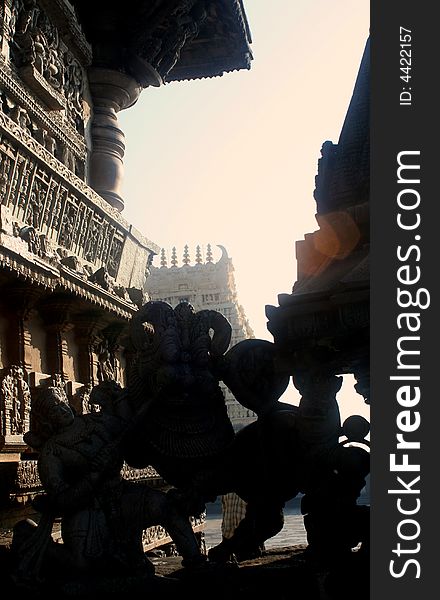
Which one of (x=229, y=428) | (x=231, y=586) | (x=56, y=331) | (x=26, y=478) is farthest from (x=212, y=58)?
(x=231, y=586)

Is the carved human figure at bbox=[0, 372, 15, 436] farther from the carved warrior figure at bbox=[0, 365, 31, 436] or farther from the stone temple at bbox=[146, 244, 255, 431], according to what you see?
the stone temple at bbox=[146, 244, 255, 431]

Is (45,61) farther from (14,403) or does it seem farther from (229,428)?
(229,428)

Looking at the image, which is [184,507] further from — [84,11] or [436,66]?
[84,11]

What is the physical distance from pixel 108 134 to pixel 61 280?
3.49 metres

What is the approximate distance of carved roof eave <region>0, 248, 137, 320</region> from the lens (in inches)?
264

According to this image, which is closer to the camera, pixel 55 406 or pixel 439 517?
pixel 439 517

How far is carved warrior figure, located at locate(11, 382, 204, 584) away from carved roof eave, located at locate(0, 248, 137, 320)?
3040 mm

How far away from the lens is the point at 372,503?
10.0 feet

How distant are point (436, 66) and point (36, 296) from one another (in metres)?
4.90

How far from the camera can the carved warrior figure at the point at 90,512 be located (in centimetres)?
379

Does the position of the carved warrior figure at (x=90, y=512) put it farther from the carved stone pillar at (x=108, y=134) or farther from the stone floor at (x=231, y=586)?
the carved stone pillar at (x=108, y=134)

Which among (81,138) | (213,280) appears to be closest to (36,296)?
(81,138)

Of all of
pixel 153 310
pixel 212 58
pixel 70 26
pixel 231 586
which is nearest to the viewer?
pixel 231 586

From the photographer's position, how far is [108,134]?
34.3ft
